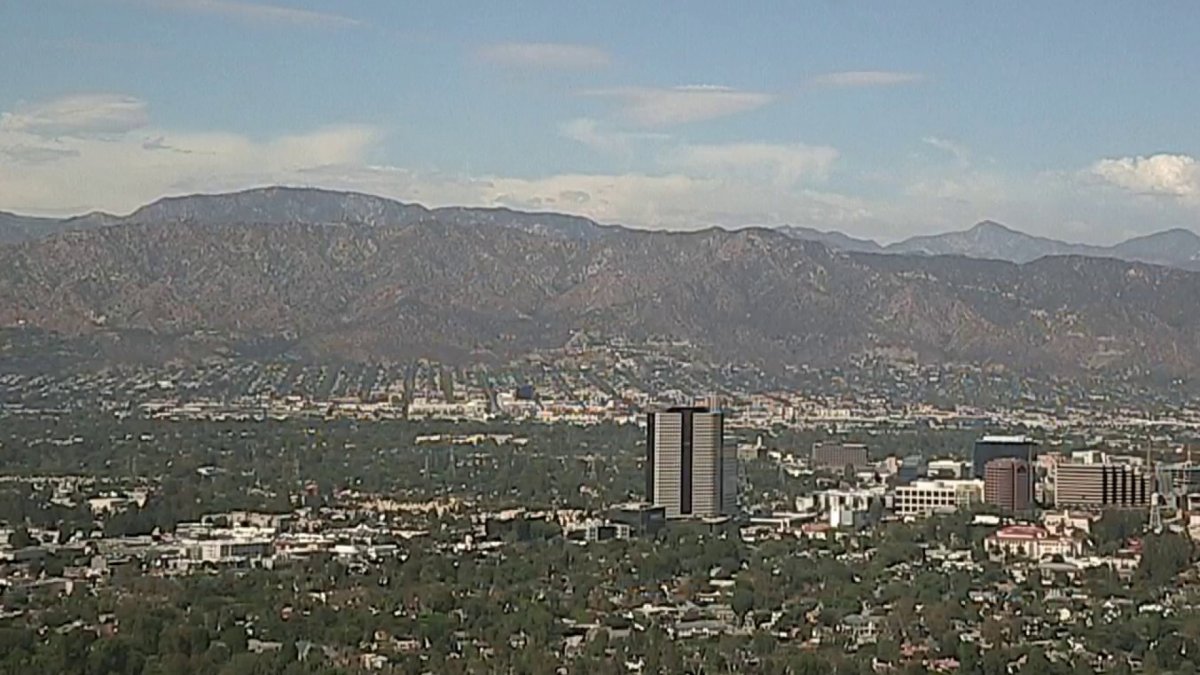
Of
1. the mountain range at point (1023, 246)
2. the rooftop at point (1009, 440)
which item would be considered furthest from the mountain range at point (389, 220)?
the rooftop at point (1009, 440)

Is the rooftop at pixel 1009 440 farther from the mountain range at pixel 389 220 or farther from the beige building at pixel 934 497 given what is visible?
the mountain range at pixel 389 220

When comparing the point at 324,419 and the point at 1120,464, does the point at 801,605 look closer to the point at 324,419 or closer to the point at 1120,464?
the point at 1120,464

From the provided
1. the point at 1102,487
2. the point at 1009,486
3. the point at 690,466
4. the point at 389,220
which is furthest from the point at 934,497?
the point at 389,220

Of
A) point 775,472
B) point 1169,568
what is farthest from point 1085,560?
point 775,472

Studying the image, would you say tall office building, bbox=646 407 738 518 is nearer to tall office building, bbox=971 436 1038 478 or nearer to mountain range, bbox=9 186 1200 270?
tall office building, bbox=971 436 1038 478

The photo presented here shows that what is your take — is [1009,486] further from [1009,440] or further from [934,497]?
[1009,440]
